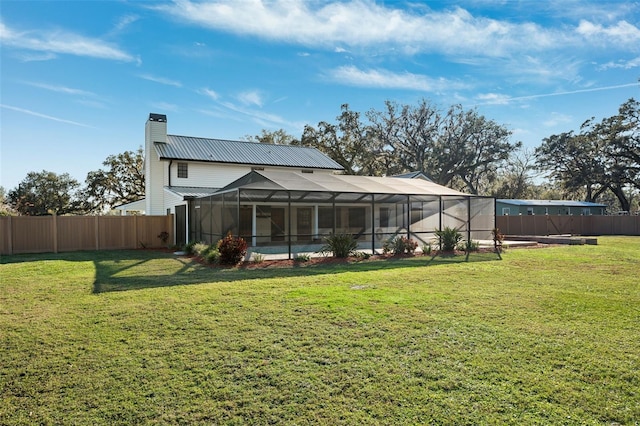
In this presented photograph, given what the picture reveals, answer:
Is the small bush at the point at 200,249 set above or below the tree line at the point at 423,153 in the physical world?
below

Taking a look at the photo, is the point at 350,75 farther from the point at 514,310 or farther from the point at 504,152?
the point at 504,152

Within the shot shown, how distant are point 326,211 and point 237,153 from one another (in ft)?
23.7

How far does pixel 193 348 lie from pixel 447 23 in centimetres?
1099

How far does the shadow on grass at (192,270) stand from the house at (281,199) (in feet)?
5.55

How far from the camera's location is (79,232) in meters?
16.0

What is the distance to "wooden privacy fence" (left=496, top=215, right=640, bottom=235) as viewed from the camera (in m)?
25.5

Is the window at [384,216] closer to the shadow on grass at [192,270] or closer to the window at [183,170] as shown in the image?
the shadow on grass at [192,270]

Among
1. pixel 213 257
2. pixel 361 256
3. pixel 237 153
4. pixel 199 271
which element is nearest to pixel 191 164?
pixel 237 153

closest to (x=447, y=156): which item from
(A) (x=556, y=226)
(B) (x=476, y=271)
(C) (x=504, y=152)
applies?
(C) (x=504, y=152)

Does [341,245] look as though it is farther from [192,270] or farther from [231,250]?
[192,270]

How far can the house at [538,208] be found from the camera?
30841 millimetres

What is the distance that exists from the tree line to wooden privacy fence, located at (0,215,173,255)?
20.1 meters

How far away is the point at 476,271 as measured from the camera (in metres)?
9.45

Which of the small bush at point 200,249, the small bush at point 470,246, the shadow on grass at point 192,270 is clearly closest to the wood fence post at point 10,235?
the shadow on grass at point 192,270
